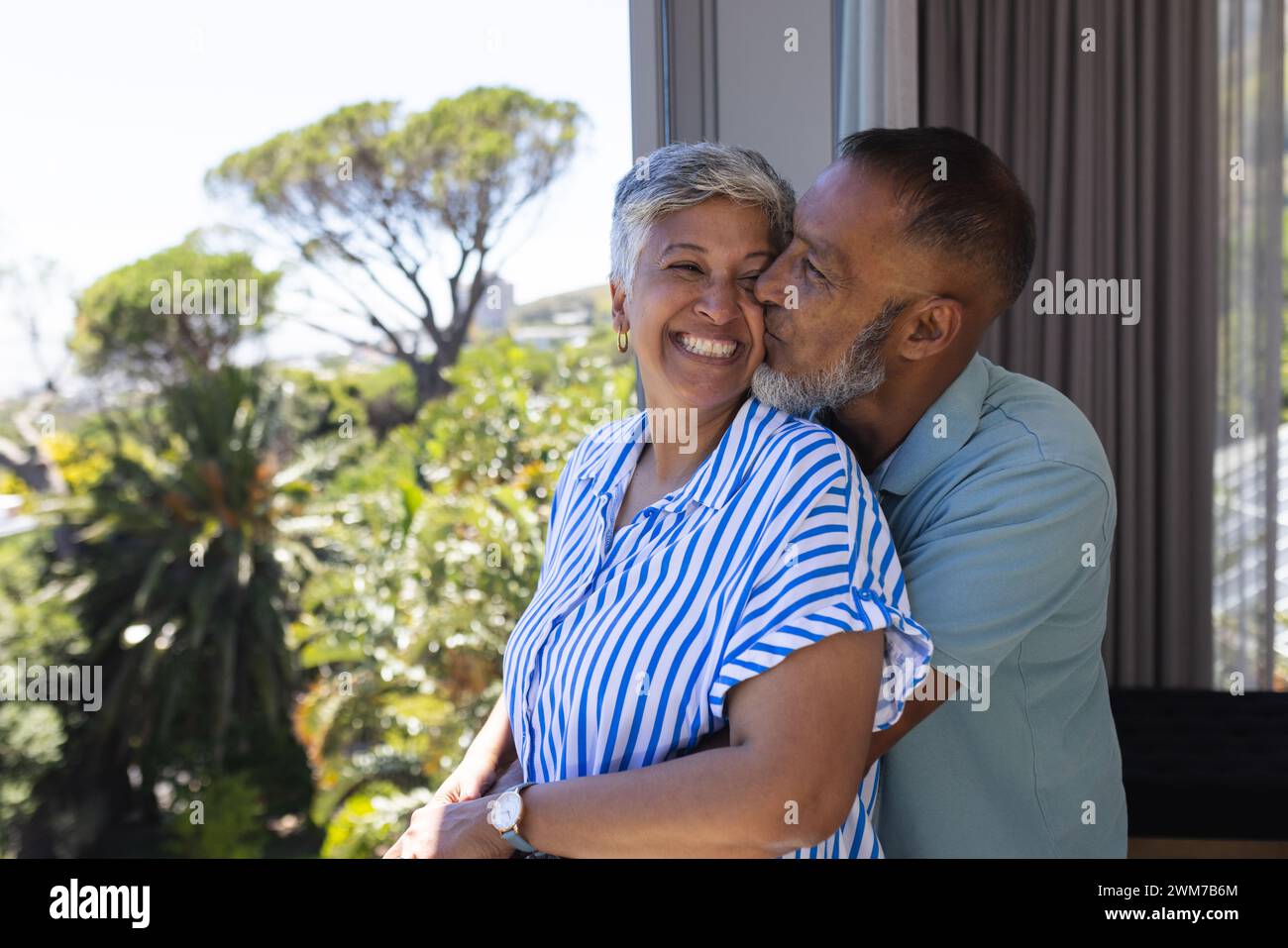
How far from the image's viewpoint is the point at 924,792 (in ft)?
4.04

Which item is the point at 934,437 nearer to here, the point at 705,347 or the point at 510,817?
the point at 705,347

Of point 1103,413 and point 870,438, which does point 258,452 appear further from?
point 870,438

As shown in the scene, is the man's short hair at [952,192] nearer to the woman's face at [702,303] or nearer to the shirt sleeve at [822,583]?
the woman's face at [702,303]

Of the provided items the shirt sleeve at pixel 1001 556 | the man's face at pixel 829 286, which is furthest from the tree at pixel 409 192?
the shirt sleeve at pixel 1001 556

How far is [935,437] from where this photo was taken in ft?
4.14

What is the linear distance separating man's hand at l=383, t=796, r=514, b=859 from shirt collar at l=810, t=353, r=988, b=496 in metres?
0.58

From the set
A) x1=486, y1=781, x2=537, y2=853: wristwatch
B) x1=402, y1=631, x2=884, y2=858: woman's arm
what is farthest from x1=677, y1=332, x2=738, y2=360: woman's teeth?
x1=486, y1=781, x2=537, y2=853: wristwatch

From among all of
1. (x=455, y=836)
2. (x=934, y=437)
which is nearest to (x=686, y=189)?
(x=934, y=437)

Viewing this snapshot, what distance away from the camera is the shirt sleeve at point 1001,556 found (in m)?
1.11

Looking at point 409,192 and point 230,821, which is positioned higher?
point 409,192

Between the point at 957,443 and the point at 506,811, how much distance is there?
637mm

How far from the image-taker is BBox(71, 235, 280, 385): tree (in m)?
6.98

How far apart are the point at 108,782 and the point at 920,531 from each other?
22.6 ft

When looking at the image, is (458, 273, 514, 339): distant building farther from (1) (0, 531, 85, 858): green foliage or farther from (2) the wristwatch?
(2) the wristwatch
